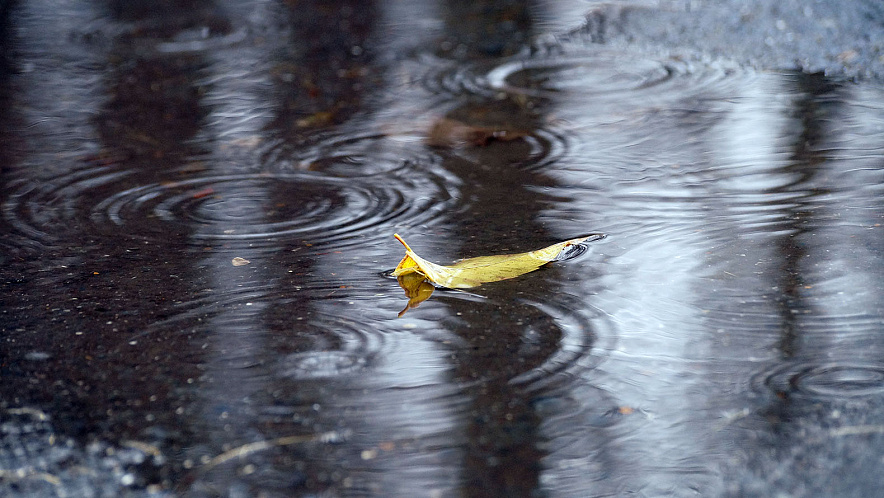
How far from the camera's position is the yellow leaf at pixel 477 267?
2225mm

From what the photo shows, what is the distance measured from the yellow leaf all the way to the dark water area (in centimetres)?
4

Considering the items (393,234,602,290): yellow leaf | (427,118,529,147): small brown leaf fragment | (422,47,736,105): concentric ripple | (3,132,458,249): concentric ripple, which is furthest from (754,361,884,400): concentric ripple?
(422,47,736,105): concentric ripple

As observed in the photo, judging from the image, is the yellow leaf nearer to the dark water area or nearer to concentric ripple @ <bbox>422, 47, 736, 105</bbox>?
the dark water area

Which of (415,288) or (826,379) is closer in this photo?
(826,379)

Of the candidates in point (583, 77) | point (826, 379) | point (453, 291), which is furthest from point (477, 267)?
point (583, 77)

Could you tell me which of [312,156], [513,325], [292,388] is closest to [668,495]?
[513,325]

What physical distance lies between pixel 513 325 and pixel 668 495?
624 millimetres

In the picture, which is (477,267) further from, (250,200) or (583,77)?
(583,77)

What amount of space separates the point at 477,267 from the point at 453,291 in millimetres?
122

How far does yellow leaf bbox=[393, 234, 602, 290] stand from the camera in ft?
7.30

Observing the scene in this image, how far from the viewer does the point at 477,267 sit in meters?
2.29

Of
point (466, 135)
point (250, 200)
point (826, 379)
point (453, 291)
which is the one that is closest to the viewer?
point (826, 379)

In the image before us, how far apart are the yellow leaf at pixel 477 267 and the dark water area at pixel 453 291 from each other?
43 millimetres

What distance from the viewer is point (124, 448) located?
166cm
